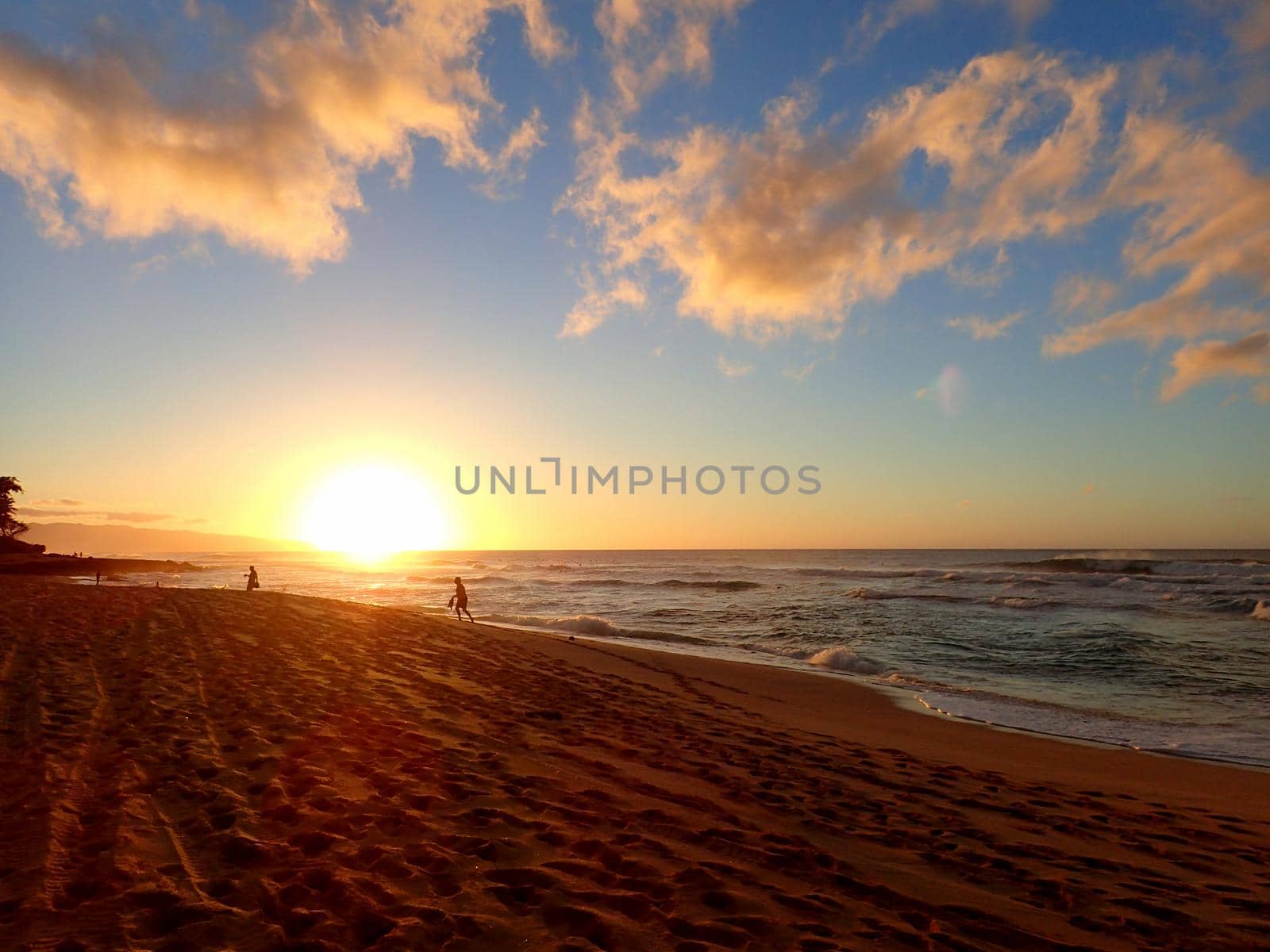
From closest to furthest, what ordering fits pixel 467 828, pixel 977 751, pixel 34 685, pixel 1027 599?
pixel 467 828 < pixel 34 685 < pixel 977 751 < pixel 1027 599

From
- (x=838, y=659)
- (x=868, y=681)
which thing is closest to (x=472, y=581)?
(x=838, y=659)

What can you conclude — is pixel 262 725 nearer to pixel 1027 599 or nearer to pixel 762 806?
pixel 762 806

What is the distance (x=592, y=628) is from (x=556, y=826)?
63.1 ft

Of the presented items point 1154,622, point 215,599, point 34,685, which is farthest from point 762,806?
point 1154,622

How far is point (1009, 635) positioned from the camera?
870 inches

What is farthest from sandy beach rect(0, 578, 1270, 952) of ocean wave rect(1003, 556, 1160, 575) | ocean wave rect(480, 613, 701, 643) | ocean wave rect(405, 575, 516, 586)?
ocean wave rect(1003, 556, 1160, 575)

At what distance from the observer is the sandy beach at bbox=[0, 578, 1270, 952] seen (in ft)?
11.9

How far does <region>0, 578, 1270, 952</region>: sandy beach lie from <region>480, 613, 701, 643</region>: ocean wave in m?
12.4

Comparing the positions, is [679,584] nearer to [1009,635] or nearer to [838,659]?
[1009,635]

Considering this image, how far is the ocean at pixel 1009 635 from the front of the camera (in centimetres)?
1217

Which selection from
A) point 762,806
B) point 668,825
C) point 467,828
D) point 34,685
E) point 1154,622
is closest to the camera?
point 467,828

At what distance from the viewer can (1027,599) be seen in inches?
1278

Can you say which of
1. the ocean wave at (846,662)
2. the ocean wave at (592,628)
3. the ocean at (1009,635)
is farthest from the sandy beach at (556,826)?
the ocean wave at (592,628)

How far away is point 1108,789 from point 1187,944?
13.8 feet
